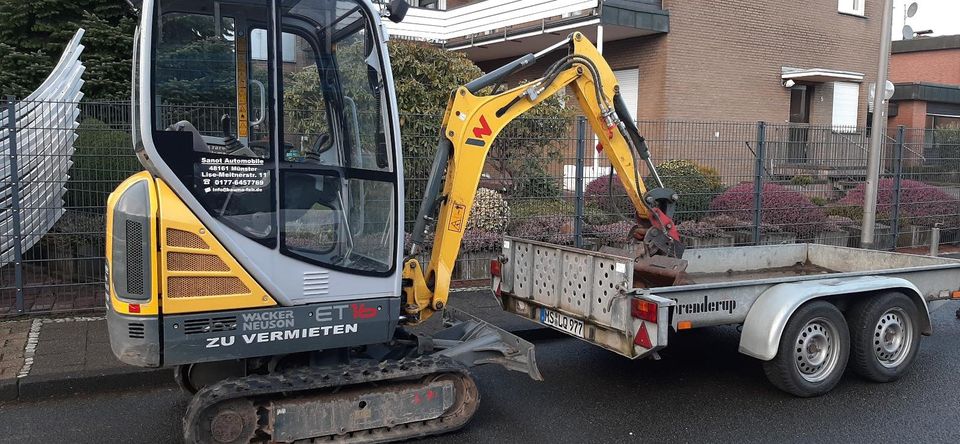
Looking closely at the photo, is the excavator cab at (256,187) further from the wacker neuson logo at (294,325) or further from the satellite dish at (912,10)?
the satellite dish at (912,10)

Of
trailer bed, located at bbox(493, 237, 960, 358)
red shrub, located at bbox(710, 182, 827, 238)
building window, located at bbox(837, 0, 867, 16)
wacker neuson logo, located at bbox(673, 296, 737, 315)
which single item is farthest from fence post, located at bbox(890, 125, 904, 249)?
building window, located at bbox(837, 0, 867, 16)

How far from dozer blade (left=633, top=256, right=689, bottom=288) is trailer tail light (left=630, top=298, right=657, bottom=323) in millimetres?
926

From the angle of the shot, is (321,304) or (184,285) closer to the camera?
(184,285)

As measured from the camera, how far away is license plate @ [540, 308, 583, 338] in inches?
212

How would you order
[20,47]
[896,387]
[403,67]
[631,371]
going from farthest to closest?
[20,47]
[403,67]
[631,371]
[896,387]

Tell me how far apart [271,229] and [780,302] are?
359 cm

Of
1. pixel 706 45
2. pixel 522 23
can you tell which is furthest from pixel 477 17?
pixel 706 45

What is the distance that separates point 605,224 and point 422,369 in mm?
5298

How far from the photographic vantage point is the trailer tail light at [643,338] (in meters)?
4.78

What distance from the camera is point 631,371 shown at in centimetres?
616

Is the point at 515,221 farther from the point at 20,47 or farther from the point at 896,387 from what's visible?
the point at 20,47

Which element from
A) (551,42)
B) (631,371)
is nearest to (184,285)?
(631,371)

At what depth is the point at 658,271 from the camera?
229 inches

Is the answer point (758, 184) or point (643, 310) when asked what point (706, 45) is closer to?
point (758, 184)
